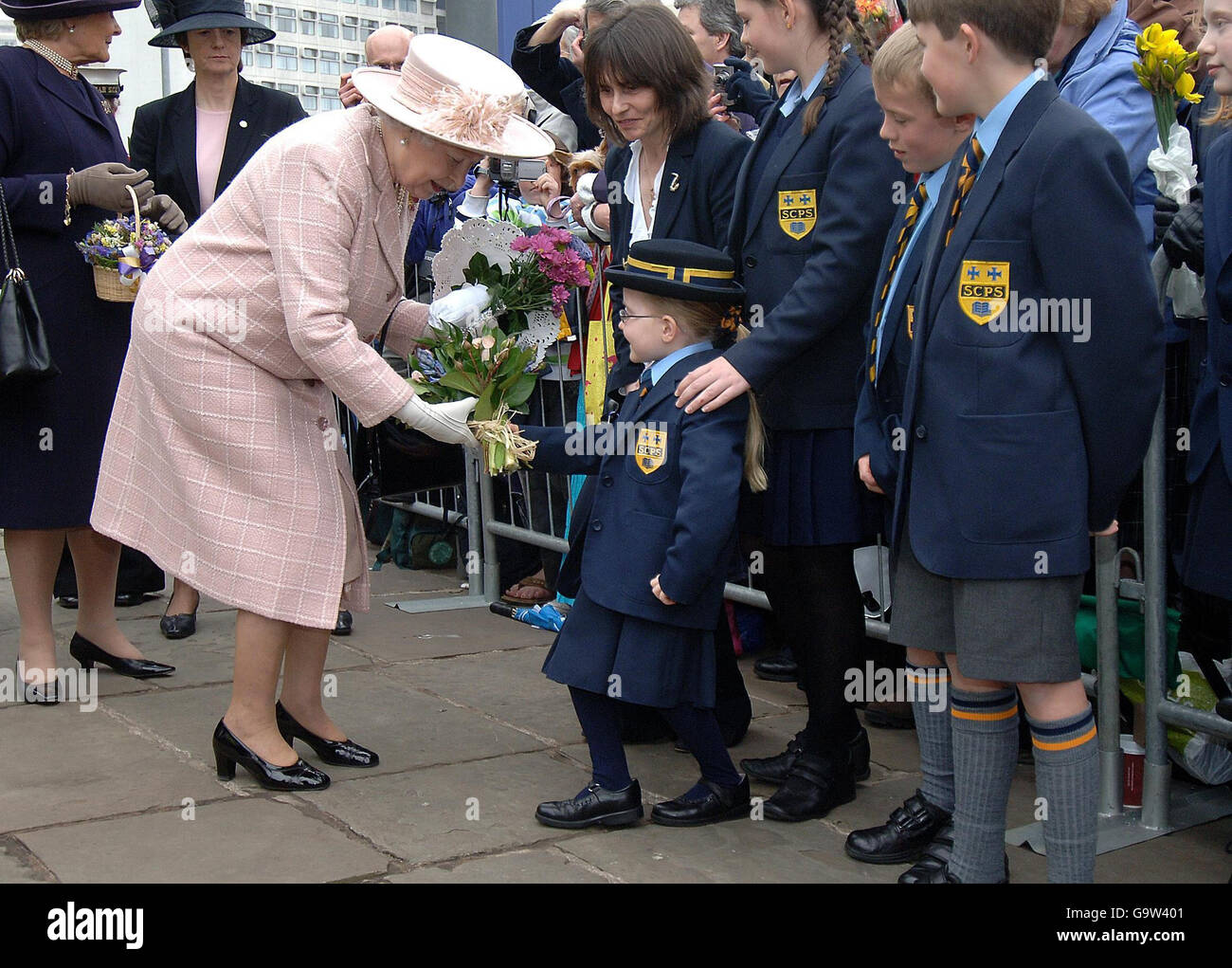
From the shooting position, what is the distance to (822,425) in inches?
142

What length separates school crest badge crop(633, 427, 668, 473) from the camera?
349 cm

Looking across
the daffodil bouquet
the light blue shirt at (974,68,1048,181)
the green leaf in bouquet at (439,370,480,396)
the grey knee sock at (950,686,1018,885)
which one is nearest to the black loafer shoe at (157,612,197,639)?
the green leaf in bouquet at (439,370,480,396)

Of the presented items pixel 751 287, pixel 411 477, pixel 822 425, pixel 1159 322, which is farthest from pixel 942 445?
pixel 411 477

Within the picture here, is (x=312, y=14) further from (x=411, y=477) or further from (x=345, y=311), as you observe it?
(x=345, y=311)

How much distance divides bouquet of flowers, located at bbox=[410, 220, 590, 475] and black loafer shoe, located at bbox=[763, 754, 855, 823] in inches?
42.6

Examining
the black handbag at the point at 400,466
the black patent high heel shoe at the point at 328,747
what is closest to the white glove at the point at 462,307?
the black patent high heel shoe at the point at 328,747

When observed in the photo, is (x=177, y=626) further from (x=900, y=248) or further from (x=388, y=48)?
(x=900, y=248)

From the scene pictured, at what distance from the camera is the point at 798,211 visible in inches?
142

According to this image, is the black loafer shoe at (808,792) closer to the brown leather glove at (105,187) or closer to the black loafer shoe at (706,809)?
the black loafer shoe at (706,809)

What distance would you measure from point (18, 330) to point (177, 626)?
1.50m

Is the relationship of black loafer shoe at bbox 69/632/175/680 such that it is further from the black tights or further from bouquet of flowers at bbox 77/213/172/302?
the black tights

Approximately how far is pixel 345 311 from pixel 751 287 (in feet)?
3.49

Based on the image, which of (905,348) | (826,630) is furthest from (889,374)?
(826,630)

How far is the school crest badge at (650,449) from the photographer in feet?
11.5
